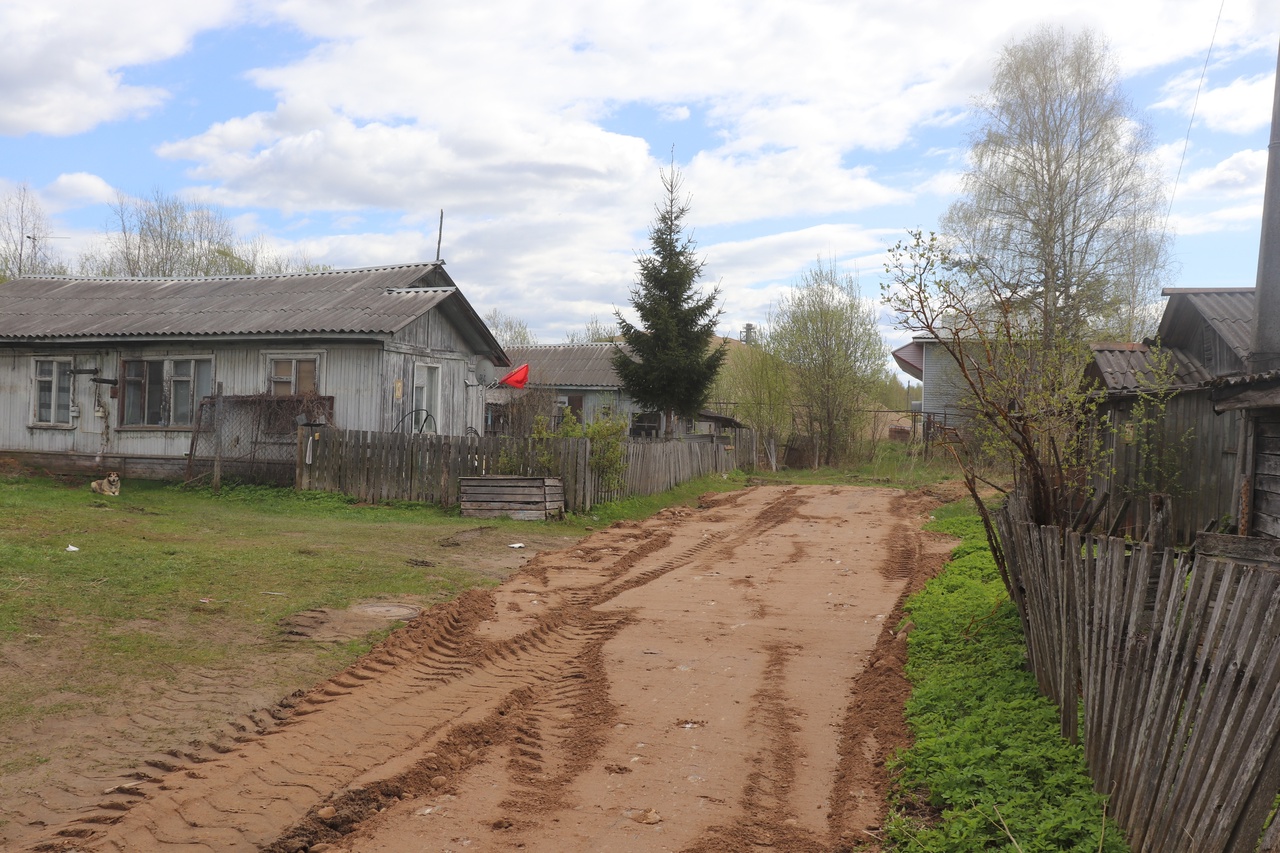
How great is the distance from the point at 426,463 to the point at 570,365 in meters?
23.3

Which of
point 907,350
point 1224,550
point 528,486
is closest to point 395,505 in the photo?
point 528,486

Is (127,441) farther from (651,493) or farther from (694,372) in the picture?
(694,372)

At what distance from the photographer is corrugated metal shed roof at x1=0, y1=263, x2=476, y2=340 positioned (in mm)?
19562

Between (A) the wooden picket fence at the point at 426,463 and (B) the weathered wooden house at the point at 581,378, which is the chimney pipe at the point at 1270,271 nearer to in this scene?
(A) the wooden picket fence at the point at 426,463

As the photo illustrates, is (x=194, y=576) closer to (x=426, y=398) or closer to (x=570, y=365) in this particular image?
(x=426, y=398)

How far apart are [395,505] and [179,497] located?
167 inches

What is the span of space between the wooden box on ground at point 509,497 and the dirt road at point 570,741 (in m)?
5.51

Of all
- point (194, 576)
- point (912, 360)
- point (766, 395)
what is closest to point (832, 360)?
point (766, 395)

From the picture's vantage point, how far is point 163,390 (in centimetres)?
2036

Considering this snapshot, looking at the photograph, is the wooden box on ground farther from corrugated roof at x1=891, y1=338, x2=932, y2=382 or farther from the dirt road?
corrugated roof at x1=891, y1=338, x2=932, y2=382

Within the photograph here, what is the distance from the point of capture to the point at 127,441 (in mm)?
20406

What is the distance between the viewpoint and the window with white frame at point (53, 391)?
2119 centimetres

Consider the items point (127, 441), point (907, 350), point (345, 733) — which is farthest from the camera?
point (907, 350)

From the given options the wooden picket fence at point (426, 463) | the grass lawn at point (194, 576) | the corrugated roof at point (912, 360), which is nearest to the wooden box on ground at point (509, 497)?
the grass lawn at point (194, 576)
